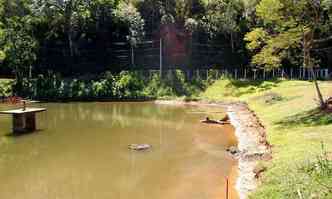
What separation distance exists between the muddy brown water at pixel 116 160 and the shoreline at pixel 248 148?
38 centimetres

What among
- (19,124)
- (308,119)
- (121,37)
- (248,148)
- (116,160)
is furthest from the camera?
(121,37)

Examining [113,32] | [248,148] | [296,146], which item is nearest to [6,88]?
[113,32]

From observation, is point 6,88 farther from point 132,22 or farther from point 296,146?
point 296,146

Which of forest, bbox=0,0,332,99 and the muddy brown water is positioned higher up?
forest, bbox=0,0,332,99

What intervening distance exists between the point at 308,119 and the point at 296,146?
4959mm

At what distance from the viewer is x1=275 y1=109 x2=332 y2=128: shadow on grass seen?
1605 centimetres

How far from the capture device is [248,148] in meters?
16.1

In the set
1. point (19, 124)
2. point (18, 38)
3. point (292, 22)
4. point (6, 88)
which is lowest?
point (19, 124)

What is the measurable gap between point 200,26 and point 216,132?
24.5m

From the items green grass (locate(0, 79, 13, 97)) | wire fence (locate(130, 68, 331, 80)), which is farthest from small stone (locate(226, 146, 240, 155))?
green grass (locate(0, 79, 13, 97))

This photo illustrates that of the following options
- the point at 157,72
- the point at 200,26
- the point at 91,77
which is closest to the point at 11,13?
the point at 91,77

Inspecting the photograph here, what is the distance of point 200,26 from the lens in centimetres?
4456

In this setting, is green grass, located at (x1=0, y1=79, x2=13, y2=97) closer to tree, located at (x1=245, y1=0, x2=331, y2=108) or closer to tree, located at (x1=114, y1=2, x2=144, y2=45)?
tree, located at (x1=114, y1=2, x2=144, y2=45)

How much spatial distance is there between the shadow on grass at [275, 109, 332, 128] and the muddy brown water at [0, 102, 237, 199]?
2656 mm
